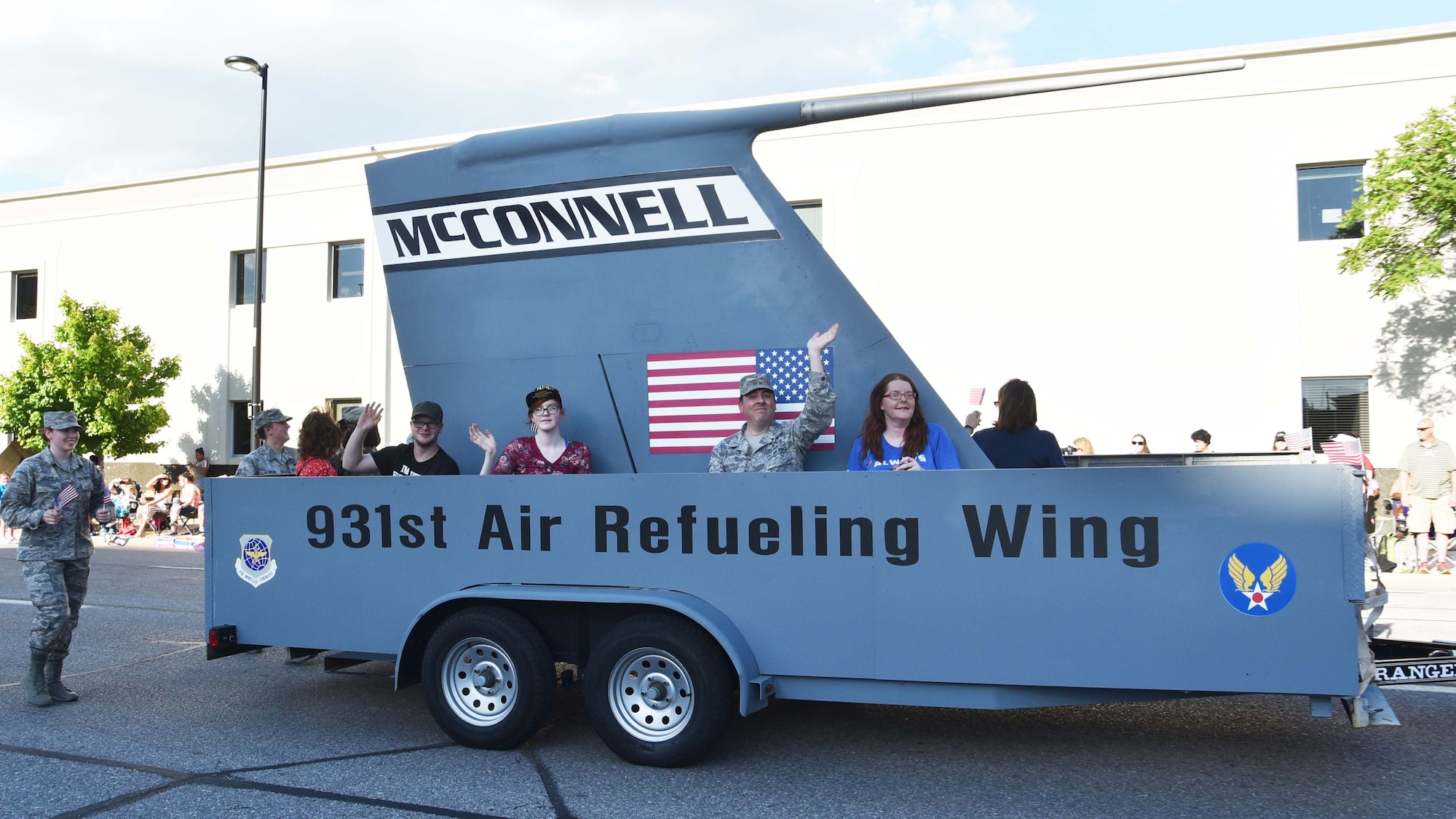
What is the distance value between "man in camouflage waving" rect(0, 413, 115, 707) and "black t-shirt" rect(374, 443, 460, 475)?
174 centimetres

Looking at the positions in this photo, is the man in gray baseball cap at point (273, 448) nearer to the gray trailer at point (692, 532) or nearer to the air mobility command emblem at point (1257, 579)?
the gray trailer at point (692, 532)

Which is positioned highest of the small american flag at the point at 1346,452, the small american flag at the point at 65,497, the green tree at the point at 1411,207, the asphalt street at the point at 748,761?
the green tree at the point at 1411,207

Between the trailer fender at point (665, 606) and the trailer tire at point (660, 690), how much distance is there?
8 centimetres

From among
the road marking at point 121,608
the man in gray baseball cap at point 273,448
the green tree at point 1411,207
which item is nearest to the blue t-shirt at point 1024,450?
the man in gray baseball cap at point 273,448

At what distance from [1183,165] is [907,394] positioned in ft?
44.7

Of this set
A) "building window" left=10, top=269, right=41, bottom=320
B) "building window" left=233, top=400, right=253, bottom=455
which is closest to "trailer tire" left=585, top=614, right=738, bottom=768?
"building window" left=233, top=400, right=253, bottom=455

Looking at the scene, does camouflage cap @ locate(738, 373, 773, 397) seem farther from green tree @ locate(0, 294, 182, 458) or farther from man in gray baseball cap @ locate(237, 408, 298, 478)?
green tree @ locate(0, 294, 182, 458)

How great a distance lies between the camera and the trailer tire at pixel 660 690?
4.41 meters

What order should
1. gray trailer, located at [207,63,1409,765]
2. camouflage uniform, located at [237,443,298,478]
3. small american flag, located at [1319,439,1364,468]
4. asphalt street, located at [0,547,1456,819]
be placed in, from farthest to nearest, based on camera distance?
camouflage uniform, located at [237,443,298,478], small american flag, located at [1319,439,1364,468], asphalt street, located at [0,547,1456,819], gray trailer, located at [207,63,1409,765]

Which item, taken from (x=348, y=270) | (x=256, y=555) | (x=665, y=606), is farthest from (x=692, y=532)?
(x=348, y=270)

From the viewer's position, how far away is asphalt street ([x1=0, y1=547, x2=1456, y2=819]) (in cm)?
412

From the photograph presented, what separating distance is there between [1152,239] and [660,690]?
1443 centimetres

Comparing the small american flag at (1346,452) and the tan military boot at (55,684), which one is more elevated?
the small american flag at (1346,452)

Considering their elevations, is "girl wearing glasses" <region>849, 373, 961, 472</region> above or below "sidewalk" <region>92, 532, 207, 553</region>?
above
